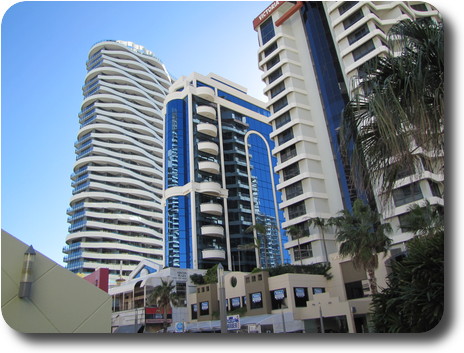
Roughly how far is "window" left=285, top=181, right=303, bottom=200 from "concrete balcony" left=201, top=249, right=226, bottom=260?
39.3ft

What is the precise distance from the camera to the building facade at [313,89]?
30859 millimetres

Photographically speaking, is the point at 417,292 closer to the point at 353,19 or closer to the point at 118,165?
the point at 353,19

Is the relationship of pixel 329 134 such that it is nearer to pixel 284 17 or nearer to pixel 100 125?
pixel 284 17

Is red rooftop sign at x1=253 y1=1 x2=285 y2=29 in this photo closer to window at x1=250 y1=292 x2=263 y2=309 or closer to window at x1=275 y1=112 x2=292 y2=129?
window at x1=275 y1=112 x2=292 y2=129

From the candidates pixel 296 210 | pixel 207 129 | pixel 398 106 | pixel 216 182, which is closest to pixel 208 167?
pixel 216 182

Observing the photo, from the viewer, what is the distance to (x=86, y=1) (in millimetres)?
9305

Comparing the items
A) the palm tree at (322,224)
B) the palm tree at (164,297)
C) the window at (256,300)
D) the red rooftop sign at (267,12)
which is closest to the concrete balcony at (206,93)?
the red rooftop sign at (267,12)

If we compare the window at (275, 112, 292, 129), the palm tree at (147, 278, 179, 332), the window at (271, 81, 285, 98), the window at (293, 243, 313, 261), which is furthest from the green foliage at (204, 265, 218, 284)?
the window at (271, 81, 285, 98)

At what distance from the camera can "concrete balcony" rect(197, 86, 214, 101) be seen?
50.3 metres

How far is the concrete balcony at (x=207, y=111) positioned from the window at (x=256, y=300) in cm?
2891

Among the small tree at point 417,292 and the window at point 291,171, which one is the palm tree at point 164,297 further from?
the small tree at point 417,292

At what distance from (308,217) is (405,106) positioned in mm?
27137

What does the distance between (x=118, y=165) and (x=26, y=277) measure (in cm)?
6186

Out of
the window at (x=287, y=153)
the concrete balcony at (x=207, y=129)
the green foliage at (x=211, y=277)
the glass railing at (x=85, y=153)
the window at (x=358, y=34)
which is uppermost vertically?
the glass railing at (x=85, y=153)
